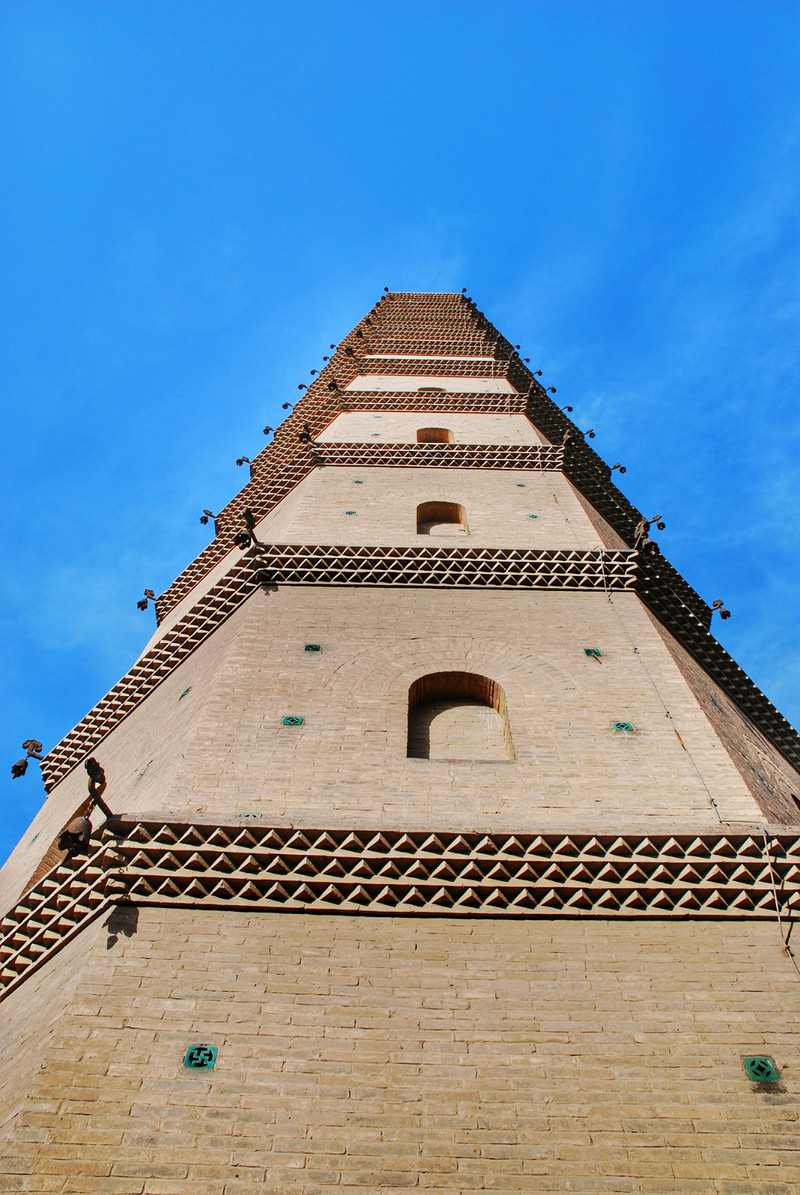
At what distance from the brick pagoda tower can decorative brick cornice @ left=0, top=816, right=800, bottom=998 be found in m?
0.02

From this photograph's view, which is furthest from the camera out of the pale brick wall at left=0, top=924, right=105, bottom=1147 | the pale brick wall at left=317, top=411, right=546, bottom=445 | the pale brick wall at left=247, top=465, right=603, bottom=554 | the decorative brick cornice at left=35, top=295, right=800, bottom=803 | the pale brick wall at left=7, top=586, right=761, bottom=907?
the pale brick wall at left=317, top=411, right=546, bottom=445

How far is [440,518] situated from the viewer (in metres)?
14.0

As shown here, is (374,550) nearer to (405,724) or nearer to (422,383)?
(405,724)

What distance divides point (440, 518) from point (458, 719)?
567 centimetres

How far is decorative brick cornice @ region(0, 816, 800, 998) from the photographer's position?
645 cm

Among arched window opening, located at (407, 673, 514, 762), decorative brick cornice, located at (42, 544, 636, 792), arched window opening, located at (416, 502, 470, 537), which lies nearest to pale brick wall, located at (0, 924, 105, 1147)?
arched window opening, located at (407, 673, 514, 762)

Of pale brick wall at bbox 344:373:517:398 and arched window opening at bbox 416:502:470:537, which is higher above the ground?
pale brick wall at bbox 344:373:517:398

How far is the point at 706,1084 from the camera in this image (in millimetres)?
5305

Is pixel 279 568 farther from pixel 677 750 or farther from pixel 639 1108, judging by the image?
pixel 639 1108

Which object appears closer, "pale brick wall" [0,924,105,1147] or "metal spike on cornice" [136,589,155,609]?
"pale brick wall" [0,924,105,1147]

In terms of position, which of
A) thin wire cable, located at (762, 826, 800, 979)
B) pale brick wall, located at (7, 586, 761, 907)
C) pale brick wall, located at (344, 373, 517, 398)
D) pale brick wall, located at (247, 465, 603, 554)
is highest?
pale brick wall, located at (344, 373, 517, 398)

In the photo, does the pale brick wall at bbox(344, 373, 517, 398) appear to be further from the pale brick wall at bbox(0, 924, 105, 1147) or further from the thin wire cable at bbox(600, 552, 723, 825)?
the pale brick wall at bbox(0, 924, 105, 1147)

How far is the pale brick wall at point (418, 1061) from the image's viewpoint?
4.85 metres

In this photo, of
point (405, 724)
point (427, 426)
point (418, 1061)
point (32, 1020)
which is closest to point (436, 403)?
point (427, 426)
